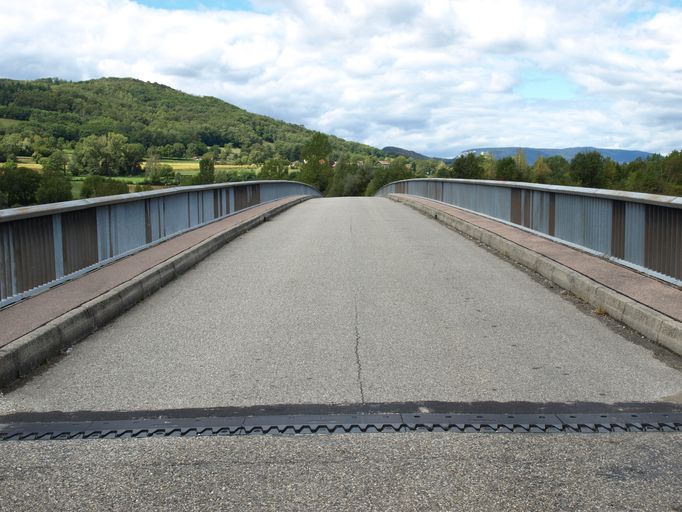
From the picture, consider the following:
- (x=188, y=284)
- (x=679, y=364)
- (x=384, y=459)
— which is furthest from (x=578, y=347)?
(x=188, y=284)

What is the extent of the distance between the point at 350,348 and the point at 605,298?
3.12m

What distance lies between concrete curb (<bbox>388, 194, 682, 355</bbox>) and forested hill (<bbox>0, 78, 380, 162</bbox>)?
2038 inches

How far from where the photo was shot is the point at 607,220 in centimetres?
966

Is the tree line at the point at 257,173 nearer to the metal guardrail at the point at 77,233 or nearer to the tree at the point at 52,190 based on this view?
the tree at the point at 52,190

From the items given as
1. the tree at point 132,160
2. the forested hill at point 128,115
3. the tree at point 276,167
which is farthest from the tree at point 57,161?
the tree at point 276,167

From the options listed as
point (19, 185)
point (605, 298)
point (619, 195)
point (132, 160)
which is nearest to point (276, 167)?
point (132, 160)

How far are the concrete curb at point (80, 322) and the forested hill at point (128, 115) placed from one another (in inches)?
2039

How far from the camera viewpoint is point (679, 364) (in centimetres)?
583

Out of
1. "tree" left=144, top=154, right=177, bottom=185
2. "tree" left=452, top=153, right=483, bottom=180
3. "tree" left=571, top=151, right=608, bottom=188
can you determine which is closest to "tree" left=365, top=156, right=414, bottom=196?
"tree" left=452, top=153, right=483, bottom=180

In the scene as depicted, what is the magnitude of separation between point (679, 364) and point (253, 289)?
17.3ft

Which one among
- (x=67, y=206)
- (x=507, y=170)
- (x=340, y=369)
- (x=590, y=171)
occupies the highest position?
(x=507, y=170)

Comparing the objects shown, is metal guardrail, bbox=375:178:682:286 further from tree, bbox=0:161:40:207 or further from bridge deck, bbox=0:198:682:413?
tree, bbox=0:161:40:207

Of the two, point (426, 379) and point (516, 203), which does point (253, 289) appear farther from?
point (516, 203)

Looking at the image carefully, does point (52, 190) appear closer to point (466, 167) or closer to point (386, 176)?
point (386, 176)
